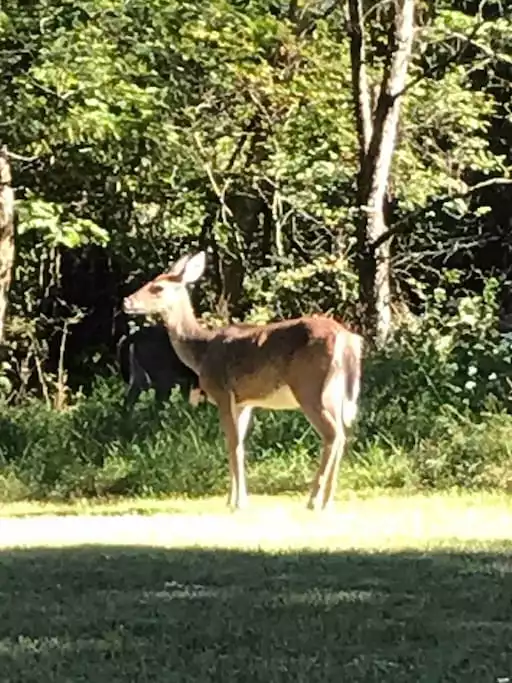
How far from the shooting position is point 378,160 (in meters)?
16.5

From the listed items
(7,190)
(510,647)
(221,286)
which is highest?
(510,647)

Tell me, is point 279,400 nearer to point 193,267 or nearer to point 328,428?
point 328,428

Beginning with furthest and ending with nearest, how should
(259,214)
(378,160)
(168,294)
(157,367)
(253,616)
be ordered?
(259,214) < (157,367) < (378,160) < (168,294) < (253,616)

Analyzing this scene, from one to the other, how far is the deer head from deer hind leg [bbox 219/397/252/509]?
1.06 metres

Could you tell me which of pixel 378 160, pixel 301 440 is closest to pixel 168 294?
pixel 301 440

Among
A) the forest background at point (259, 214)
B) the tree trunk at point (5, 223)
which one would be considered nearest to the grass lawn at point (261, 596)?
the forest background at point (259, 214)

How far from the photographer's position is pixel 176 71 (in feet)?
60.1

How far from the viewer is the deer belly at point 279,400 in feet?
35.7

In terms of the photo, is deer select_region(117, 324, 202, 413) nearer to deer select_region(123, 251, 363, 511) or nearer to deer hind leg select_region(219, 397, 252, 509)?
deer select_region(123, 251, 363, 511)

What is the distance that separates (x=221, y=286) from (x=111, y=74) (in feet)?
17.6

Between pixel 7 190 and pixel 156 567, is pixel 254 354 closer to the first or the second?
pixel 156 567

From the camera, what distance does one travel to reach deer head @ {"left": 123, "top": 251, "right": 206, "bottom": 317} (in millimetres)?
11914

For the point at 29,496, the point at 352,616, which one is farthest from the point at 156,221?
the point at 352,616

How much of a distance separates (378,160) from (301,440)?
181 inches
